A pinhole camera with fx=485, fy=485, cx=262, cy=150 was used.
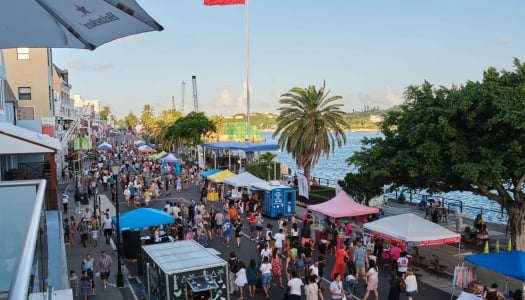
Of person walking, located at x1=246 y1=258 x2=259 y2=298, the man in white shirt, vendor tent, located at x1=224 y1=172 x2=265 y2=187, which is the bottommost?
person walking, located at x1=246 y1=258 x2=259 y2=298

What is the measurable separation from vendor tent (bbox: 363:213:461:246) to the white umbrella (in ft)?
46.0

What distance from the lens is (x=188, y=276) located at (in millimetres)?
12367

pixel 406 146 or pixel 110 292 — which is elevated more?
pixel 406 146

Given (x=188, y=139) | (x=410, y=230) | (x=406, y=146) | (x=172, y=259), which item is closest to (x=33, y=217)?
(x=172, y=259)

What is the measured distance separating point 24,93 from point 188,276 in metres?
42.2

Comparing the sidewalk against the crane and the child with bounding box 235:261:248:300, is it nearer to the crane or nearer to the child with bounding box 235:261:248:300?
the child with bounding box 235:261:248:300

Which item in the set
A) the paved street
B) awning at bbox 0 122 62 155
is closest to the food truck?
the paved street

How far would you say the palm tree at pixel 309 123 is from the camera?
3662 cm

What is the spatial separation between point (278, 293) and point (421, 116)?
918cm

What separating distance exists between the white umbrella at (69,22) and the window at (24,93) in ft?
153

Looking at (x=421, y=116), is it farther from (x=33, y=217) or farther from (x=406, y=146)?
(x=33, y=217)

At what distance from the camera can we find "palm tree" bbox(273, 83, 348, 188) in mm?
36625

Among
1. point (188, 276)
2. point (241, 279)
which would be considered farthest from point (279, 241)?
point (188, 276)

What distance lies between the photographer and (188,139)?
2662 inches
